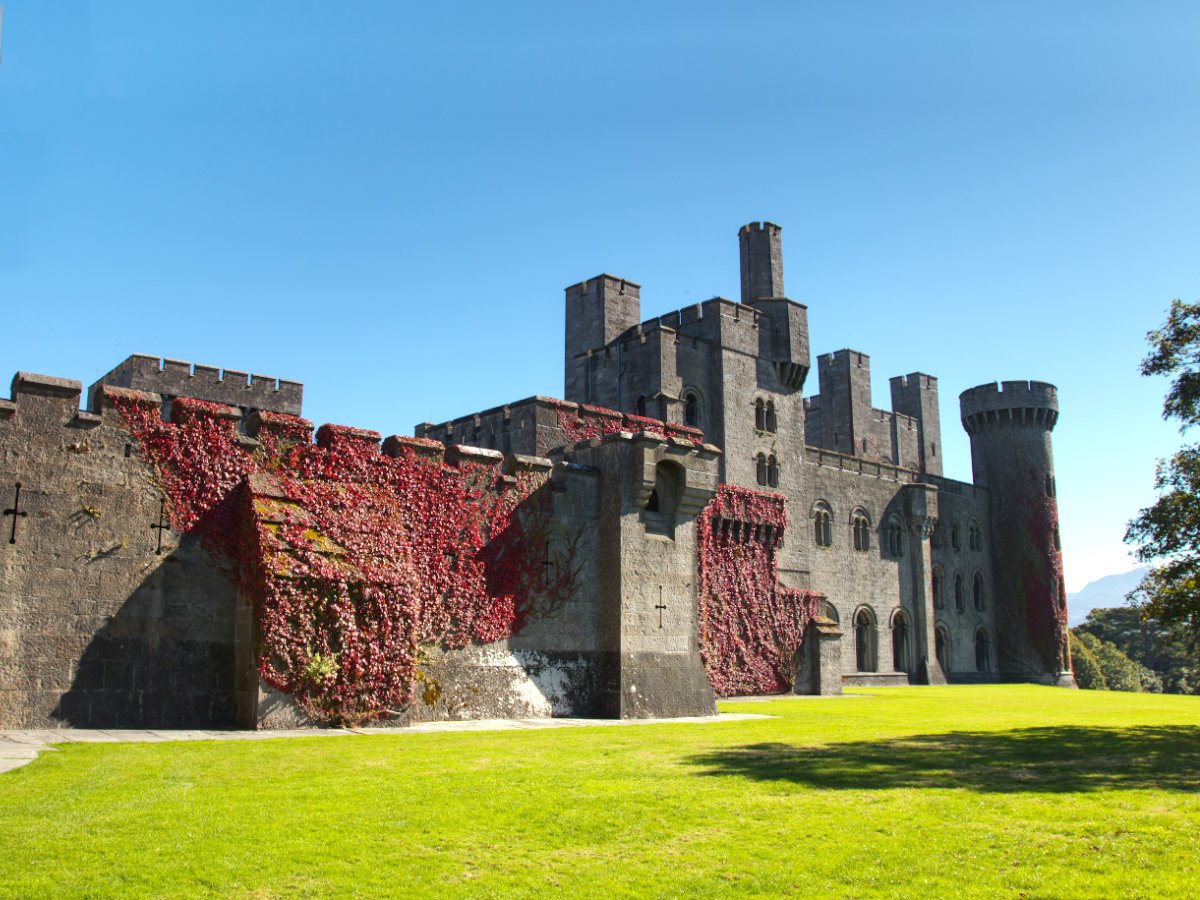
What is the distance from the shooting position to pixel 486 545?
1880 cm

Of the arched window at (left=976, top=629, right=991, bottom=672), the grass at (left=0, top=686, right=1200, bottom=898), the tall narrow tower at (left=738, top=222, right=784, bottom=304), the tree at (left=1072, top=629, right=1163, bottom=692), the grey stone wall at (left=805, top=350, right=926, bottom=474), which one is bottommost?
the tree at (left=1072, top=629, right=1163, bottom=692)

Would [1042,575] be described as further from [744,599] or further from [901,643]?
[744,599]

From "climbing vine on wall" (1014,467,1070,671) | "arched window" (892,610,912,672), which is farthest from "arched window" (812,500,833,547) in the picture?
"climbing vine on wall" (1014,467,1070,671)

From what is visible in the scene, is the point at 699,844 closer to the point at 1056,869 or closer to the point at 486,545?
the point at 1056,869

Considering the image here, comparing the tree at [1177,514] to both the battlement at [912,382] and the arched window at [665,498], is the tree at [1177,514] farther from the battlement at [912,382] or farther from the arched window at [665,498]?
the battlement at [912,382]

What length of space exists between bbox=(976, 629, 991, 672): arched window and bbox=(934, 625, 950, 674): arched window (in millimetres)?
3268

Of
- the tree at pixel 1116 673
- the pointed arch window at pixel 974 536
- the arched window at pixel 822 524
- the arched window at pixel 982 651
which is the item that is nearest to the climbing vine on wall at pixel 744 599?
the arched window at pixel 822 524

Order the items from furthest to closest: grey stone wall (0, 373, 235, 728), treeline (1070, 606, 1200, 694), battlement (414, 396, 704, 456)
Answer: treeline (1070, 606, 1200, 694) → battlement (414, 396, 704, 456) → grey stone wall (0, 373, 235, 728)

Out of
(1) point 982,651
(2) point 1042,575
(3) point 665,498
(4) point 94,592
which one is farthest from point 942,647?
(4) point 94,592

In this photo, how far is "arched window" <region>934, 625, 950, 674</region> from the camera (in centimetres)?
4797

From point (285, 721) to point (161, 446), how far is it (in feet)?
15.1

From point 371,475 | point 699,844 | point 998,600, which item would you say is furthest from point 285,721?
point 998,600

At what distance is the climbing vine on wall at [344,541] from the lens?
1502cm

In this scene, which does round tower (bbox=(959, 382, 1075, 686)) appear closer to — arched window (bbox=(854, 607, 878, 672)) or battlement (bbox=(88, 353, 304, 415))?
arched window (bbox=(854, 607, 878, 672))
